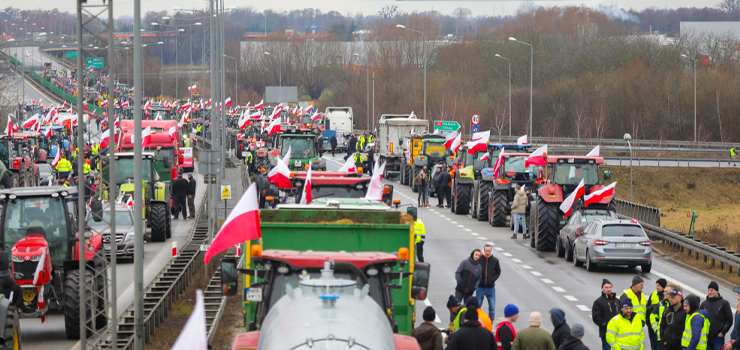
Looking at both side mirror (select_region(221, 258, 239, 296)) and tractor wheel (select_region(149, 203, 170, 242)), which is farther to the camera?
tractor wheel (select_region(149, 203, 170, 242))

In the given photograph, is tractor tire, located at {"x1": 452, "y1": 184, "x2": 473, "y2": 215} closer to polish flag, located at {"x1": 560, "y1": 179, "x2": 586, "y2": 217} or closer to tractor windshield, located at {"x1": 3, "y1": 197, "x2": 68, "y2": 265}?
polish flag, located at {"x1": 560, "y1": 179, "x2": 586, "y2": 217}

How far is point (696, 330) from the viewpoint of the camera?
42.5 ft

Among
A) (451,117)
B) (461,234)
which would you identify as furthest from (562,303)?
(451,117)

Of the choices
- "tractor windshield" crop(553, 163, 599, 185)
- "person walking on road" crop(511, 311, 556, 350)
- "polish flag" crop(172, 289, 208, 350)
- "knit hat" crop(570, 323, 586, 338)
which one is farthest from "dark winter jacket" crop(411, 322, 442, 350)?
"tractor windshield" crop(553, 163, 599, 185)

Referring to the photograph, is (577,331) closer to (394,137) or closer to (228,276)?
(228,276)

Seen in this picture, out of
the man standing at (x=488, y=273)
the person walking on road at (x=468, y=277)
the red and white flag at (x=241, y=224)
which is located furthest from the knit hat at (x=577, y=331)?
the man standing at (x=488, y=273)

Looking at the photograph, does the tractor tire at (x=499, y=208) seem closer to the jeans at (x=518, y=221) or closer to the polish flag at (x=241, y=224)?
the jeans at (x=518, y=221)

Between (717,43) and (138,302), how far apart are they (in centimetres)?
7797

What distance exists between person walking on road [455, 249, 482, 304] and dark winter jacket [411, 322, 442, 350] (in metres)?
5.02

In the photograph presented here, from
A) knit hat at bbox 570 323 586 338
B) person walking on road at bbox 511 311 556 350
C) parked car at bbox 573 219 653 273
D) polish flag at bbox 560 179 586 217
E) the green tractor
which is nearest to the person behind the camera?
knit hat at bbox 570 323 586 338

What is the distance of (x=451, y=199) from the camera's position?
3834 cm

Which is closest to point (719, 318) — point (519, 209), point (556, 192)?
point (556, 192)

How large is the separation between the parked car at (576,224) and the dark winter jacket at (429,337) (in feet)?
42.8

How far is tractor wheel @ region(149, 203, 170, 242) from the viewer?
29.1 metres
